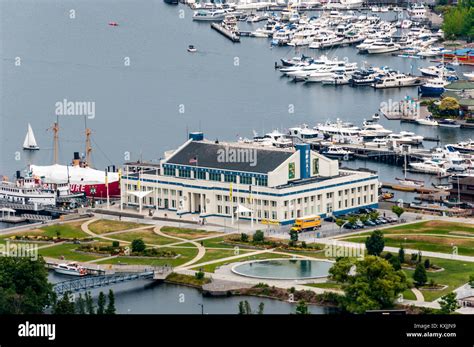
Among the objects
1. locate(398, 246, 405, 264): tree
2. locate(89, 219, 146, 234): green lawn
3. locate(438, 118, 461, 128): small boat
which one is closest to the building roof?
locate(89, 219, 146, 234): green lawn

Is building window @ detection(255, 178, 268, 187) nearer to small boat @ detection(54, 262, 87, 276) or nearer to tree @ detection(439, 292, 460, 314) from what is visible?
small boat @ detection(54, 262, 87, 276)

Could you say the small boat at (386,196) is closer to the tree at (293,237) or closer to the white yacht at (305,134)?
the tree at (293,237)

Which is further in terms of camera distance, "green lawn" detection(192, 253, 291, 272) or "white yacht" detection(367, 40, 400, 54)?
"white yacht" detection(367, 40, 400, 54)

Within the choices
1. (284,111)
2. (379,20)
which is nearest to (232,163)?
(284,111)

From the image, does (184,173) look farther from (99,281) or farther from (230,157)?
(99,281)

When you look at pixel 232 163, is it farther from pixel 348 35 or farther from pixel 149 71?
pixel 348 35

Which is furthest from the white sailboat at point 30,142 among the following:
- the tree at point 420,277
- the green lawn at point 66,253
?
the tree at point 420,277

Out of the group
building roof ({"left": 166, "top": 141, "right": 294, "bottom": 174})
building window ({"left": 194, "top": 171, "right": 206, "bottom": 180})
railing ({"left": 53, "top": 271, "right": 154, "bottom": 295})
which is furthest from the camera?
building window ({"left": 194, "top": 171, "right": 206, "bottom": 180})
